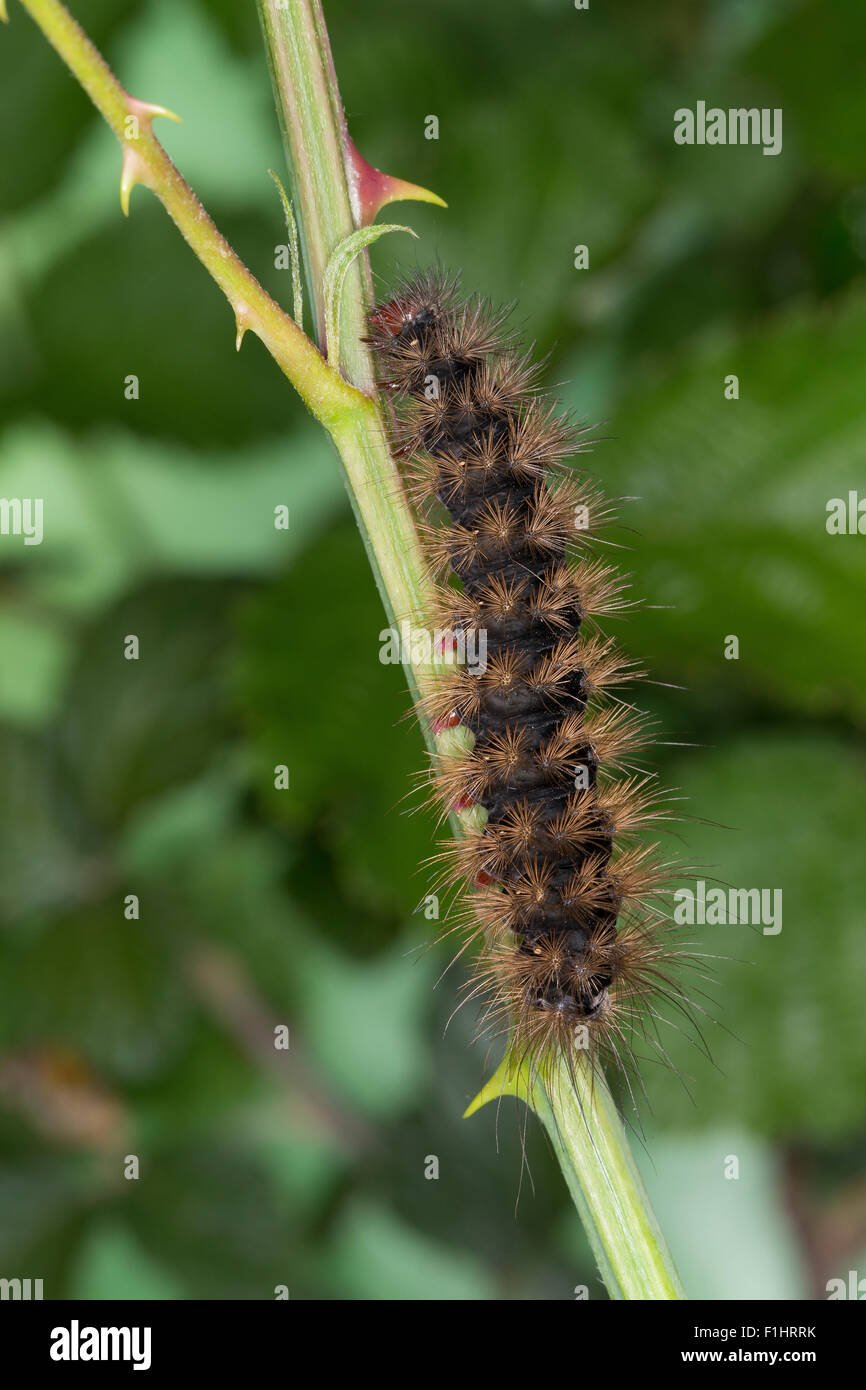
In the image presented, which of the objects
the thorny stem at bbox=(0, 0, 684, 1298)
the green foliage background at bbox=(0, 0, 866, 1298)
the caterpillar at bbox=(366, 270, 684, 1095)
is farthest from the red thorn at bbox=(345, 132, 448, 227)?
the green foliage background at bbox=(0, 0, 866, 1298)

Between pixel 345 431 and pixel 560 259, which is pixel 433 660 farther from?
pixel 560 259

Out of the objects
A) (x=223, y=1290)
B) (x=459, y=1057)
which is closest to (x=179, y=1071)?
(x=223, y=1290)

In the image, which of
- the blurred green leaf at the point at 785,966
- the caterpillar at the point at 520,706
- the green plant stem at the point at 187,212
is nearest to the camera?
the green plant stem at the point at 187,212

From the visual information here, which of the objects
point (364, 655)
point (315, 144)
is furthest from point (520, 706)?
point (364, 655)

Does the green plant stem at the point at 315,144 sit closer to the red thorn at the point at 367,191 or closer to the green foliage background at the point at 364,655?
the red thorn at the point at 367,191

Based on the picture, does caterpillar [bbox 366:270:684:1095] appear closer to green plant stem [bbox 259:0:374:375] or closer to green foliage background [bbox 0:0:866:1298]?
Answer: green plant stem [bbox 259:0:374:375]

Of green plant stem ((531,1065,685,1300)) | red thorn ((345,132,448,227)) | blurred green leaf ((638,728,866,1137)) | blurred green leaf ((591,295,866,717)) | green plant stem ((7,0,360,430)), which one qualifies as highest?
blurred green leaf ((591,295,866,717))

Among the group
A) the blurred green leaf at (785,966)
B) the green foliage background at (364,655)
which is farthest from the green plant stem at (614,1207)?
the blurred green leaf at (785,966)
